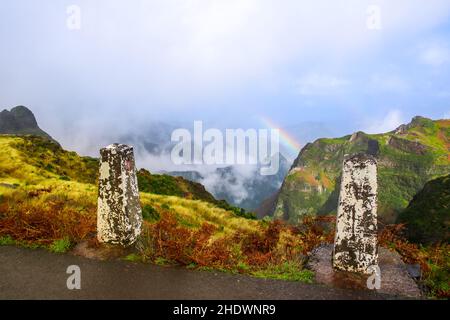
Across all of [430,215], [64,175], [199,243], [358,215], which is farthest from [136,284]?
[430,215]

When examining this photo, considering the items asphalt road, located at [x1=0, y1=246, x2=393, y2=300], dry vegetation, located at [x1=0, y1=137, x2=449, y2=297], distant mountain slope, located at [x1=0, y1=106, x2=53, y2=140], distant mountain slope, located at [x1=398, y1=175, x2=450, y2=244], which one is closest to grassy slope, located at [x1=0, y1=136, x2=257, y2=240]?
dry vegetation, located at [x1=0, y1=137, x2=449, y2=297]

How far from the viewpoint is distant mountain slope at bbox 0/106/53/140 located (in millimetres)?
145000

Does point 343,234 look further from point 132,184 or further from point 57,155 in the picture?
point 57,155

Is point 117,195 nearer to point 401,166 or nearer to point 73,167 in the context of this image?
point 73,167

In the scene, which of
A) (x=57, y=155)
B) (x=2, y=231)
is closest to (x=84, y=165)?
(x=57, y=155)

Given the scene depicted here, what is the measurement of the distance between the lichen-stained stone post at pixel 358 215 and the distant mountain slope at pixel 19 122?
150m

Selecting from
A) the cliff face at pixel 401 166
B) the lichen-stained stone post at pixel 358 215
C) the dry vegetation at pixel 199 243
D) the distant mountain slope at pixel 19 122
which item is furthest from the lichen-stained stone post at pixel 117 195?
the distant mountain slope at pixel 19 122

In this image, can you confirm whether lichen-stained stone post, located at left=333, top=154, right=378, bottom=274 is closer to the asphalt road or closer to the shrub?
the asphalt road

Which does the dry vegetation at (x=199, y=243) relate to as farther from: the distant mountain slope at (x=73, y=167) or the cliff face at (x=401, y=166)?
the cliff face at (x=401, y=166)

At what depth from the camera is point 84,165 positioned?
47.9 m

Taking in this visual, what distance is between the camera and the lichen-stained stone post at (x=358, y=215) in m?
6.89

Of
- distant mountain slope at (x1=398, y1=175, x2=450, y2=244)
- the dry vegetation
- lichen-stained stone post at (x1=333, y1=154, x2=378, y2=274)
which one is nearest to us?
lichen-stained stone post at (x1=333, y1=154, x2=378, y2=274)

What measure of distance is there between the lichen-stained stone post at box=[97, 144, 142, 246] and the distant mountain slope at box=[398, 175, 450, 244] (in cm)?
4890
